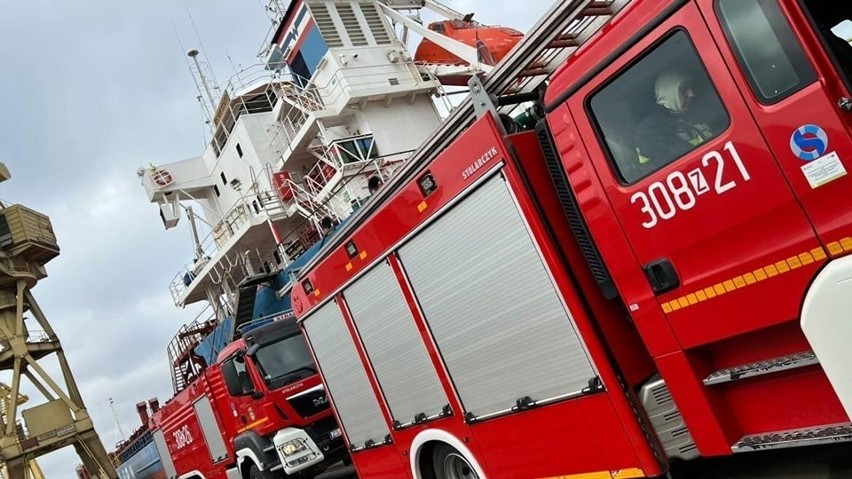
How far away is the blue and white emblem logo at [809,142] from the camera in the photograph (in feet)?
9.37

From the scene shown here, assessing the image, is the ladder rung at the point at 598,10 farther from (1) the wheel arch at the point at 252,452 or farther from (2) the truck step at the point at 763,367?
(1) the wheel arch at the point at 252,452

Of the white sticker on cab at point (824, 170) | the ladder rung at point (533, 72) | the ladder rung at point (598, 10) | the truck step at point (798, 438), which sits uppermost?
the ladder rung at point (598, 10)

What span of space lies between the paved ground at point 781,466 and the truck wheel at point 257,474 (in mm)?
6764

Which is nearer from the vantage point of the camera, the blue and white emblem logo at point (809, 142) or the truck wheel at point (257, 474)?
the blue and white emblem logo at point (809, 142)

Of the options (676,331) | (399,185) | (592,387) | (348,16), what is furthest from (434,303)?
(348,16)

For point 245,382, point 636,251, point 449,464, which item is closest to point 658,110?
point 636,251

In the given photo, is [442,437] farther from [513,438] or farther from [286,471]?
[286,471]

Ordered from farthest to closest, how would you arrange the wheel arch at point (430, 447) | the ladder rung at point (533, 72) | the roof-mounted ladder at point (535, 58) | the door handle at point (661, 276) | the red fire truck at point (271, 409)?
the red fire truck at point (271, 409), the wheel arch at point (430, 447), the ladder rung at point (533, 72), the roof-mounted ladder at point (535, 58), the door handle at point (661, 276)

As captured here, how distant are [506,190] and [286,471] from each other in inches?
273

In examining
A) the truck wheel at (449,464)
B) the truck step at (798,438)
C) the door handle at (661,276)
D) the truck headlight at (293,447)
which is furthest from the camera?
the truck headlight at (293,447)

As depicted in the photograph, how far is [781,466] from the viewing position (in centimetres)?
486

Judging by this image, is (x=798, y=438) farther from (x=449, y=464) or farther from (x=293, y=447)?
(x=293, y=447)

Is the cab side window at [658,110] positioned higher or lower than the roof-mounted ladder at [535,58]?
lower

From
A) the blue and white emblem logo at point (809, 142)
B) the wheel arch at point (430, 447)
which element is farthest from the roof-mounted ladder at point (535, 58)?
the wheel arch at point (430, 447)
